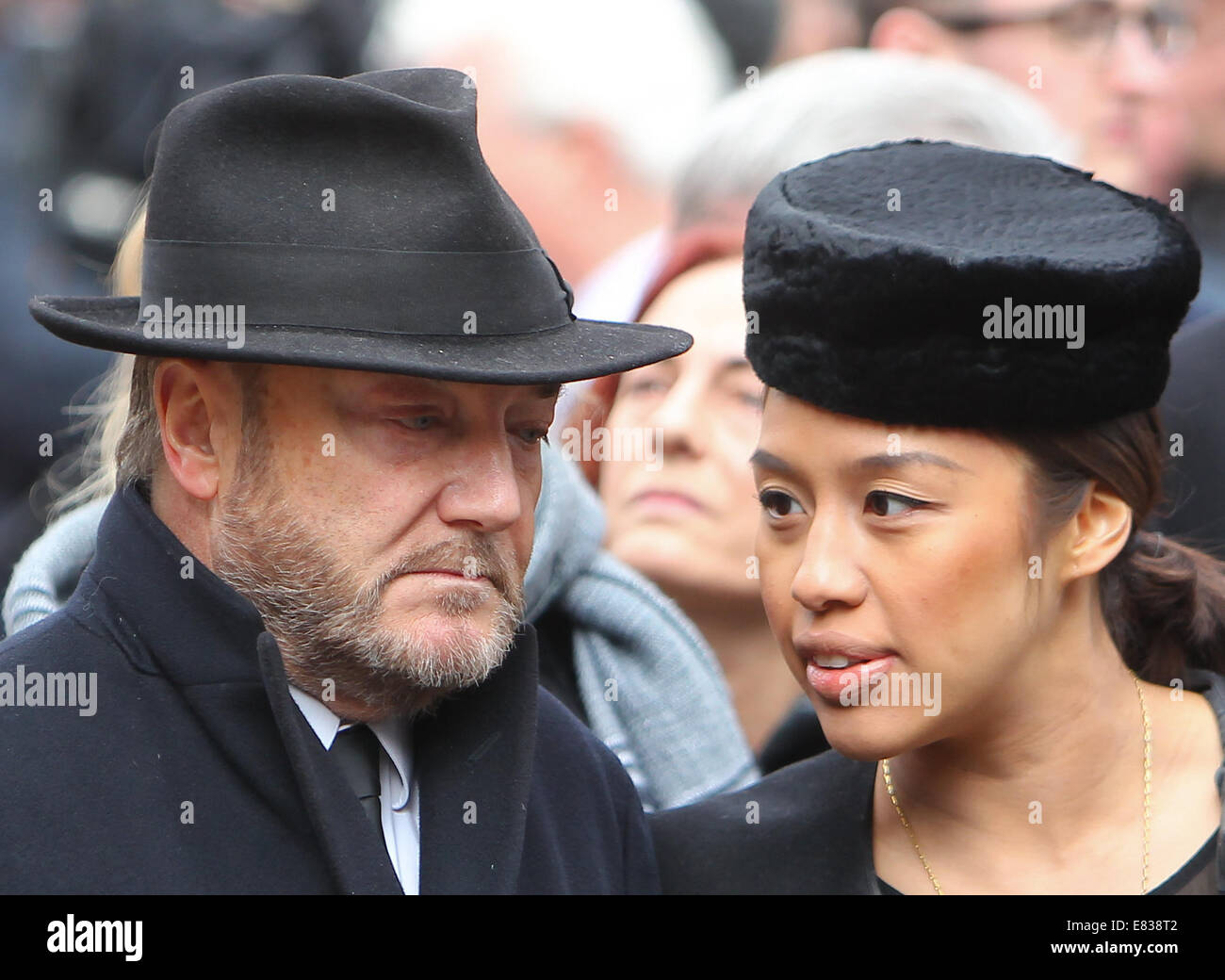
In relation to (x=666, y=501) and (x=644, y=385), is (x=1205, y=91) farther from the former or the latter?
(x=666, y=501)

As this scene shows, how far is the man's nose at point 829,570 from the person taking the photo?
2.31 metres

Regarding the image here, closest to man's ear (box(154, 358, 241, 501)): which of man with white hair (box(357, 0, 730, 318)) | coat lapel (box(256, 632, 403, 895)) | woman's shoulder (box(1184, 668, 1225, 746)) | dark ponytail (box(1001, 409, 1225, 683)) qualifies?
coat lapel (box(256, 632, 403, 895))

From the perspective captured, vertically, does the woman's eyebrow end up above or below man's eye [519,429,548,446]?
below

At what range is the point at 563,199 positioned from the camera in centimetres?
449

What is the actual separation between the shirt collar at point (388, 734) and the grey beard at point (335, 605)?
2cm

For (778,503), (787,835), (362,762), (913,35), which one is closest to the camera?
(362,762)

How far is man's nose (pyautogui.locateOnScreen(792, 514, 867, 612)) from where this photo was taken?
2.31 metres

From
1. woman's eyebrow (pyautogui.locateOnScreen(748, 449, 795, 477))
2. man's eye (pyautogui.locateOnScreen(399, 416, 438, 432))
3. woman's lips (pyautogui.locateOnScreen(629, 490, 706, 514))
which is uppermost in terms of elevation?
man's eye (pyautogui.locateOnScreen(399, 416, 438, 432))

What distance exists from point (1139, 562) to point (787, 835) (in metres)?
0.75

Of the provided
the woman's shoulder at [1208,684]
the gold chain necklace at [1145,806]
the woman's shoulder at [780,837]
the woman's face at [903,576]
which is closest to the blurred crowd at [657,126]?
the woman's shoulder at [780,837]

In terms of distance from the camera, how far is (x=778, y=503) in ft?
8.01

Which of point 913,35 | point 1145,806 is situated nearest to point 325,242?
point 1145,806

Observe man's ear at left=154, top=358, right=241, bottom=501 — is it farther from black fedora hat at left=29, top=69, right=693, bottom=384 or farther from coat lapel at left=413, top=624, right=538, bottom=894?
coat lapel at left=413, top=624, right=538, bottom=894

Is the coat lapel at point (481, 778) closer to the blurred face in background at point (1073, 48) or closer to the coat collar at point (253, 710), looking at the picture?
the coat collar at point (253, 710)
